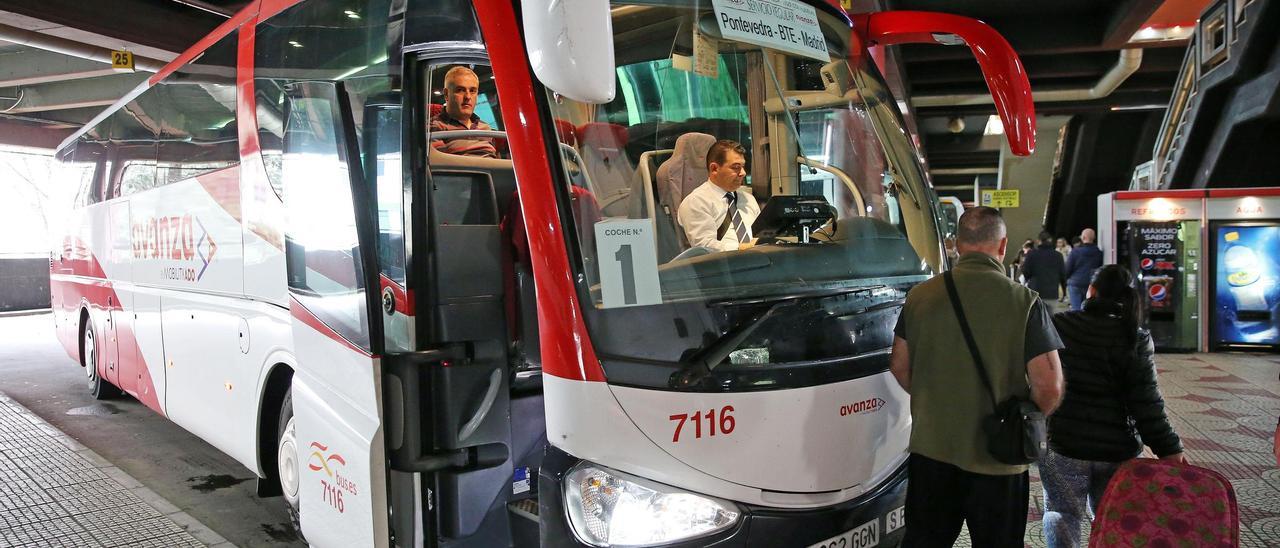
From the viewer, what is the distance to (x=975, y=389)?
112 inches

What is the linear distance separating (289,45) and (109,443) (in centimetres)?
428

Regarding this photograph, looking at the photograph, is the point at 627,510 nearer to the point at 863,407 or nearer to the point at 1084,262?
the point at 863,407

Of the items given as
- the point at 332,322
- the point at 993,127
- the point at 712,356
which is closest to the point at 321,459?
the point at 332,322

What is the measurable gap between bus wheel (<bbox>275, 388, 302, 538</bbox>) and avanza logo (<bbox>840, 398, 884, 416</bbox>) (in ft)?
9.12

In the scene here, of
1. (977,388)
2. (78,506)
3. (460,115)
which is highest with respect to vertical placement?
(460,115)

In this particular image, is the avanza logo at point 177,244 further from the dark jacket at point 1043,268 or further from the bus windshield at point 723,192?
the dark jacket at point 1043,268

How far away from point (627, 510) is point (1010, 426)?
1251 mm

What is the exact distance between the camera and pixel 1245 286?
38.2 ft

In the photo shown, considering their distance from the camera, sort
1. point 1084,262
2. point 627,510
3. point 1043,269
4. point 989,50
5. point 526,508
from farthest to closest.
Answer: point 1043,269
point 1084,262
point 989,50
point 526,508
point 627,510

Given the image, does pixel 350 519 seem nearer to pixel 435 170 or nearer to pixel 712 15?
pixel 435 170

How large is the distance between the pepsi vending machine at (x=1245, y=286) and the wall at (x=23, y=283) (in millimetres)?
23166

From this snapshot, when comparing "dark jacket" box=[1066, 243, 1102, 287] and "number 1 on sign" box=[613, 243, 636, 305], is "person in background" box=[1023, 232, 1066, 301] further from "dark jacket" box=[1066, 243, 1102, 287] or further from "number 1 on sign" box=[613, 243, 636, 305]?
"number 1 on sign" box=[613, 243, 636, 305]

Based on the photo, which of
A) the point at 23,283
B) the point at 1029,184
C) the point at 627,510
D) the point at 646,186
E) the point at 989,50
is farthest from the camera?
the point at 1029,184

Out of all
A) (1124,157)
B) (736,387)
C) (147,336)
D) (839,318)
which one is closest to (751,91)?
(839,318)
